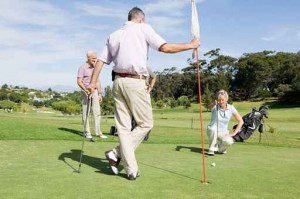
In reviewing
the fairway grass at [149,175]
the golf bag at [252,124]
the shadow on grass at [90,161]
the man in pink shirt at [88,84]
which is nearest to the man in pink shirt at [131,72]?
the shadow on grass at [90,161]

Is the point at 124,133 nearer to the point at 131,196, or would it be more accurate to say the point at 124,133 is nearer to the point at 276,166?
the point at 131,196

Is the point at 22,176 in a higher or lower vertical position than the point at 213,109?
lower

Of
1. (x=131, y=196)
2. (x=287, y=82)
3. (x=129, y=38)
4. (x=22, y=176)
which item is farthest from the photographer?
(x=287, y=82)

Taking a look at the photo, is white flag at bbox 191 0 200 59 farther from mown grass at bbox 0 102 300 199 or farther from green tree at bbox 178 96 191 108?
green tree at bbox 178 96 191 108

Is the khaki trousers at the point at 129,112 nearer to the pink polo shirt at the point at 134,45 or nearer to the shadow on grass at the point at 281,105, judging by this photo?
the pink polo shirt at the point at 134,45

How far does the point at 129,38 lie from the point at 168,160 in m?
2.50

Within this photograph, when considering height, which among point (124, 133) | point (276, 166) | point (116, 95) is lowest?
point (276, 166)

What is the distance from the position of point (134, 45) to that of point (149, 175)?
1.87m

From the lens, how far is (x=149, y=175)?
17.9 feet

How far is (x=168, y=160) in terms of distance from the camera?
6949 mm

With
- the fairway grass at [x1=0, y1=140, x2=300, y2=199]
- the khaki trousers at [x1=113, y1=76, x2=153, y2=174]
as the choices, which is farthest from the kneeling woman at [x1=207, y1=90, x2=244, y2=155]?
the khaki trousers at [x1=113, y1=76, x2=153, y2=174]

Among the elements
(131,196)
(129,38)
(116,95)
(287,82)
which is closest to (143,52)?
(129,38)

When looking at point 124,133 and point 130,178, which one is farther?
point 124,133

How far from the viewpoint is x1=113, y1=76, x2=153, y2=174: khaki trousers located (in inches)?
219
